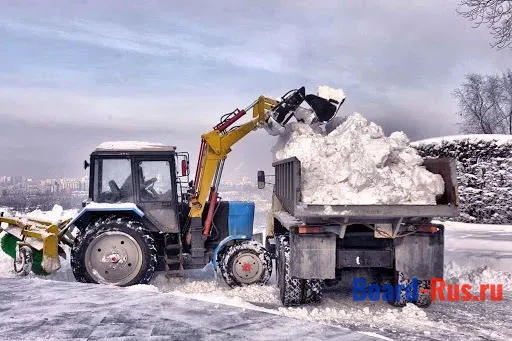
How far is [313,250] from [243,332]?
2161 millimetres

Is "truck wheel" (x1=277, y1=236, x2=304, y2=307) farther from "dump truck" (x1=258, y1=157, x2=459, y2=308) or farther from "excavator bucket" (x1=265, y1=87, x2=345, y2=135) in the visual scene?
"excavator bucket" (x1=265, y1=87, x2=345, y2=135)

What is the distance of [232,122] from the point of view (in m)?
9.55

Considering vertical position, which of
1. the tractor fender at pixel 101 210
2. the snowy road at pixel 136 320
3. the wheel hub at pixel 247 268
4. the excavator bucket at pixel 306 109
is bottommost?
the snowy road at pixel 136 320

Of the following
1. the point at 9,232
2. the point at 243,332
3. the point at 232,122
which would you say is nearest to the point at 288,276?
the point at 243,332

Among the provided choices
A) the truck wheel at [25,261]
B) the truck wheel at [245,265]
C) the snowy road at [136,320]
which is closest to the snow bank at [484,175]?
the truck wheel at [245,265]

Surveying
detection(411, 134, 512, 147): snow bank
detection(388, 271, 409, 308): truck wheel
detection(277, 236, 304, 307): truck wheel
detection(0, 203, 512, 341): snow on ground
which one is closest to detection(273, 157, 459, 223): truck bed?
detection(277, 236, 304, 307): truck wheel

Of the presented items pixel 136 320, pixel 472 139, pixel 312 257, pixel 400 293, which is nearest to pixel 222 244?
pixel 312 257

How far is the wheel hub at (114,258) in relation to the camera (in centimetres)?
857

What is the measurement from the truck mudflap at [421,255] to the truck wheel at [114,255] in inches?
152

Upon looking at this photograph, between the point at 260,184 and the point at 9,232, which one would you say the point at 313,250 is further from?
the point at 9,232

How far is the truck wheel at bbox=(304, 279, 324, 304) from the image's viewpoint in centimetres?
739

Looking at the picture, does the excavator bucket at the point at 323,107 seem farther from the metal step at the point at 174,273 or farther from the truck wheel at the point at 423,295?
the metal step at the point at 174,273

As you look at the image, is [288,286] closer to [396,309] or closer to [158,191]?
[396,309]

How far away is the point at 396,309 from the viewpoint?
24.0ft
